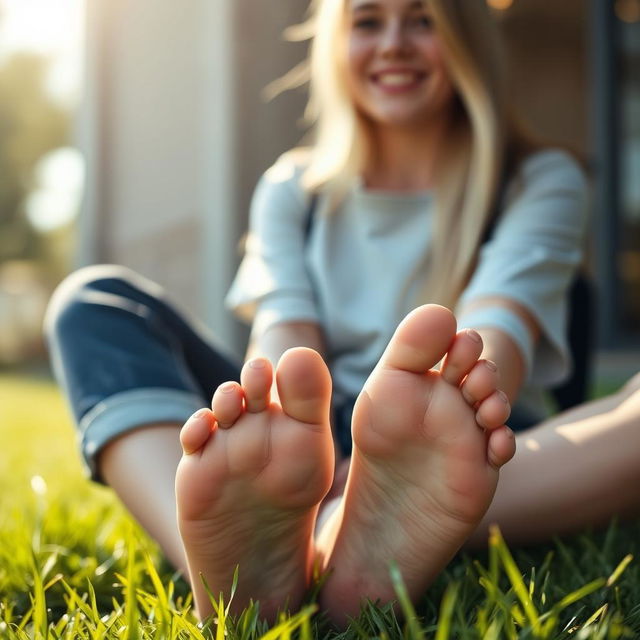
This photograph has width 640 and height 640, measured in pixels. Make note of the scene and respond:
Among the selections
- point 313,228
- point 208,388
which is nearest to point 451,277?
point 313,228

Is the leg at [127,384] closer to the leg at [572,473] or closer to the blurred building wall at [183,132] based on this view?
the leg at [572,473]

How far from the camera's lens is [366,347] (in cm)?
136

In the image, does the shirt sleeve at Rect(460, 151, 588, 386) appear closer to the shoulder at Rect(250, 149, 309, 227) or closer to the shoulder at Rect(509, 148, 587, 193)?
the shoulder at Rect(509, 148, 587, 193)

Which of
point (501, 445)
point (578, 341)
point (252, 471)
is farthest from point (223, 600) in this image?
point (578, 341)

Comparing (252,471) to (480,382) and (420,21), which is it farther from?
(420,21)

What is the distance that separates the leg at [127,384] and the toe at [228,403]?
250mm

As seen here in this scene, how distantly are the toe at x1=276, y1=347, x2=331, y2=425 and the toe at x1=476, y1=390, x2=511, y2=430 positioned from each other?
0.12m

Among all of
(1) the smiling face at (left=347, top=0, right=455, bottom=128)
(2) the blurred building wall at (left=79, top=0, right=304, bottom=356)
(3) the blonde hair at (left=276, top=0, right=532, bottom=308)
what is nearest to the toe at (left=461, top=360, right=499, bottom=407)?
(3) the blonde hair at (left=276, top=0, right=532, bottom=308)

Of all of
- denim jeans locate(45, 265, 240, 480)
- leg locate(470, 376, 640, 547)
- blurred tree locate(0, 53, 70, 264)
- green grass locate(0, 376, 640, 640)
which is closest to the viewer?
green grass locate(0, 376, 640, 640)

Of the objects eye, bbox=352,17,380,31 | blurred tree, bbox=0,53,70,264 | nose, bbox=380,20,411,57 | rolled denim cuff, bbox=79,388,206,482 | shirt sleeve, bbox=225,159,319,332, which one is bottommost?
blurred tree, bbox=0,53,70,264

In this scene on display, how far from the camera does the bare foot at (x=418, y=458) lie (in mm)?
700

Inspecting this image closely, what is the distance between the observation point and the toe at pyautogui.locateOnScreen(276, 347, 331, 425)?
0.70 metres

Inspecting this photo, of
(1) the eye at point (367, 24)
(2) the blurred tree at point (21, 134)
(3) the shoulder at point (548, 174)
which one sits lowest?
(2) the blurred tree at point (21, 134)

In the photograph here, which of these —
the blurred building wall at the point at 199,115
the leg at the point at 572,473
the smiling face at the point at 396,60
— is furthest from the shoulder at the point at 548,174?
the blurred building wall at the point at 199,115
